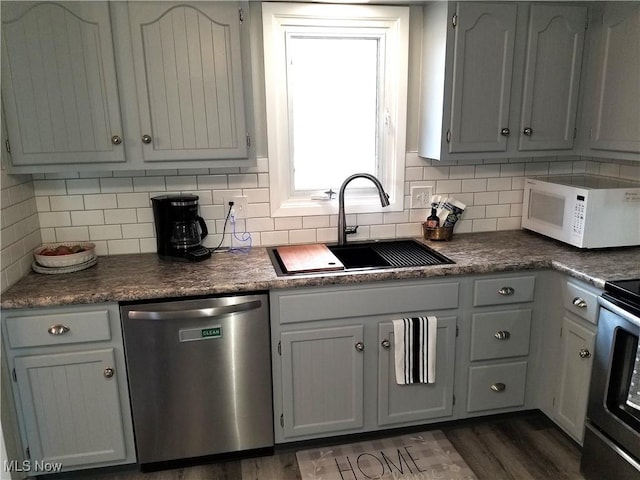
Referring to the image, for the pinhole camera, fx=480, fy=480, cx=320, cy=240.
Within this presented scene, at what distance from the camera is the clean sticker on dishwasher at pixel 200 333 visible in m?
2.03

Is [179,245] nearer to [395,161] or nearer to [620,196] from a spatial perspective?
[395,161]

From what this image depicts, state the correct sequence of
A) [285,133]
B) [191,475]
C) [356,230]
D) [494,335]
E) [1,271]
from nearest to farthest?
[1,271], [191,475], [494,335], [285,133], [356,230]

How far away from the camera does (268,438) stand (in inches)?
88.8

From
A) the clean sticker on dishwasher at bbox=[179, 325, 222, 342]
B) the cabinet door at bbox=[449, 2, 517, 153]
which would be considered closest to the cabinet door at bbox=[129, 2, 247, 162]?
the clean sticker on dishwasher at bbox=[179, 325, 222, 342]

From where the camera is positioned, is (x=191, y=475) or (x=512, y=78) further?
(x=512, y=78)

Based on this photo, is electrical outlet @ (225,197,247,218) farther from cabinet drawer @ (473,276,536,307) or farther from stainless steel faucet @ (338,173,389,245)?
cabinet drawer @ (473,276,536,307)

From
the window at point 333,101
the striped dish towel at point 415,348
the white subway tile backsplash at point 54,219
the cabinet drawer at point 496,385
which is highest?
the window at point 333,101

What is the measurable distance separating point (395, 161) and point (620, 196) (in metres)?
1.11

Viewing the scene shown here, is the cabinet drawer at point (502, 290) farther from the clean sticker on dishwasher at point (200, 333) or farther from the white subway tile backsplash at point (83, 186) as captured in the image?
the white subway tile backsplash at point (83, 186)

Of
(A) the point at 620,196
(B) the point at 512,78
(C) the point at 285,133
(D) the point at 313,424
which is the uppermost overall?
(B) the point at 512,78

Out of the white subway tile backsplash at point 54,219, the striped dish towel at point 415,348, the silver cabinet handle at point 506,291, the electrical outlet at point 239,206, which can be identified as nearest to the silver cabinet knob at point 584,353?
the silver cabinet handle at point 506,291

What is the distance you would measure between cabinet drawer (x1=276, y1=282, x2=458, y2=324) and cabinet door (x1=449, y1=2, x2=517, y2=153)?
0.75 m

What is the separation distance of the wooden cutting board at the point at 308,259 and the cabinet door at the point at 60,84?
911mm

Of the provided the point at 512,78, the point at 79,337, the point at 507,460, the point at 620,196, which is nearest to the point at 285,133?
the point at 512,78
